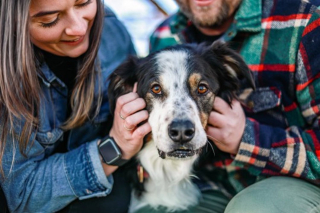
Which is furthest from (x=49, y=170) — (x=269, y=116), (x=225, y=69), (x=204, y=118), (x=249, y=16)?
(x=249, y=16)

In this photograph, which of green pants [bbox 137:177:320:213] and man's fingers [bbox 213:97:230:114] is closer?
green pants [bbox 137:177:320:213]

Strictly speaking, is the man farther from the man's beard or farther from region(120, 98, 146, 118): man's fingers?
region(120, 98, 146, 118): man's fingers

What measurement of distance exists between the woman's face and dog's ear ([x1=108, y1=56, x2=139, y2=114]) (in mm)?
250

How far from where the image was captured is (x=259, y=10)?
7.61 feet

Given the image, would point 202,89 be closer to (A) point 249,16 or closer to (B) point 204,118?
(B) point 204,118

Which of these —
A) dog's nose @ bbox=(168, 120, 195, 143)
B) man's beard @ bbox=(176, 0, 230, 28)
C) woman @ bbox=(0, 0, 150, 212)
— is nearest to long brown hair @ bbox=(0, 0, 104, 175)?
woman @ bbox=(0, 0, 150, 212)

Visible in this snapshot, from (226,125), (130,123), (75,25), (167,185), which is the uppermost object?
(75,25)

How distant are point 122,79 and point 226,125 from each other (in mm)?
712

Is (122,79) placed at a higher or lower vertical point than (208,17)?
lower

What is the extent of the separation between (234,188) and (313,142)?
2.06 ft

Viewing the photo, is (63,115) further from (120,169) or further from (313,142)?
(313,142)

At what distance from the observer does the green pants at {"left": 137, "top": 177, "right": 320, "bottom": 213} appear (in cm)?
179

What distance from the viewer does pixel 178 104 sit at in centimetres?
192

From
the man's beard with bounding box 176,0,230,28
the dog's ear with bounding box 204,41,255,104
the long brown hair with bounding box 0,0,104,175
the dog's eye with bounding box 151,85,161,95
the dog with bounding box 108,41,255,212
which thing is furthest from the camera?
the man's beard with bounding box 176,0,230,28
